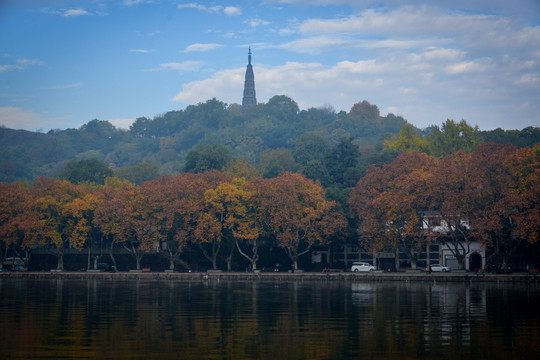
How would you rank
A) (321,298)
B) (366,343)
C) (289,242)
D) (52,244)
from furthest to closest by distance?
(52,244) → (289,242) → (321,298) → (366,343)

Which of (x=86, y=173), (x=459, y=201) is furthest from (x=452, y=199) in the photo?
(x=86, y=173)

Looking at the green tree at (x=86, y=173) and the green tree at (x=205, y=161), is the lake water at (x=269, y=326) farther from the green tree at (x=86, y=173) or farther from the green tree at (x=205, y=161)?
the green tree at (x=86, y=173)

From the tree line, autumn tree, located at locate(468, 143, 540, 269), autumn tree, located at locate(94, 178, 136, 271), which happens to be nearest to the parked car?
the tree line

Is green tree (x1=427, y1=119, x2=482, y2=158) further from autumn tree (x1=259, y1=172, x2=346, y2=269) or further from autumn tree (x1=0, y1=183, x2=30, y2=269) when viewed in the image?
autumn tree (x1=0, y1=183, x2=30, y2=269)

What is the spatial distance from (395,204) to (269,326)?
49.3m

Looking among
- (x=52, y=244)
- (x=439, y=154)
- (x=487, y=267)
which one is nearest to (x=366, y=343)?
(x=487, y=267)

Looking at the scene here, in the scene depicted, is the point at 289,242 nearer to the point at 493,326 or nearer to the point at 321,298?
the point at 321,298

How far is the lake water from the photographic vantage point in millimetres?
26969

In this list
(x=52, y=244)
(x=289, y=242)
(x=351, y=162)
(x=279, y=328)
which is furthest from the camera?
(x=351, y=162)

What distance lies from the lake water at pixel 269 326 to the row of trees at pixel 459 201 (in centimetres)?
2198

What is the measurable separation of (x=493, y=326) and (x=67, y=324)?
22620mm

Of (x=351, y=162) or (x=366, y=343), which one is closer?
(x=366, y=343)

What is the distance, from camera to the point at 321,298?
5228cm

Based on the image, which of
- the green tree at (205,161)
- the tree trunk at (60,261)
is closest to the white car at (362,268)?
the green tree at (205,161)
